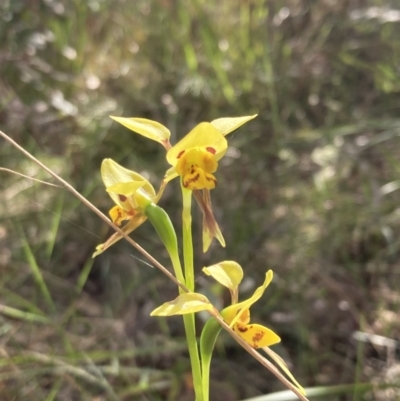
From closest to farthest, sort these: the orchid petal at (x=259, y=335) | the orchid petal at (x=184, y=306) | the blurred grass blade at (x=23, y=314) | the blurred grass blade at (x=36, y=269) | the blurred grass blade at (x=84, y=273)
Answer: the orchid petal at (x=184, y=306)
the orchid petal at (x=259, y=335)
the blurred grass blade at (x=36, y=269)
the blurred grass blade at (x=23, y=314)
the blurred grass blade at (x=84, y=273)

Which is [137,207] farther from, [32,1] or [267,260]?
[32,1]

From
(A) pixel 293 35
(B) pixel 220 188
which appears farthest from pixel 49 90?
(A) pixel 293 35

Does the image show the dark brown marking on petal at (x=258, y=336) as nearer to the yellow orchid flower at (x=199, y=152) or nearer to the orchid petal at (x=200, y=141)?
the yellow orchid flower at (x=199, y=152)

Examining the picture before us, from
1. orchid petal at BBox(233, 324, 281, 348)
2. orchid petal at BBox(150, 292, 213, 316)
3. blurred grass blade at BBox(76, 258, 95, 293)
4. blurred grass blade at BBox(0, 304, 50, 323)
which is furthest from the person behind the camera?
blurred grass blade at BBox(76, 258, 95, 293)

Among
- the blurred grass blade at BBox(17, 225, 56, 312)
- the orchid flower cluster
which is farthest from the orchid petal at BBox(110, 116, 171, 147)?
the blurred grass blade at BBox(17, 225, 56, 312)

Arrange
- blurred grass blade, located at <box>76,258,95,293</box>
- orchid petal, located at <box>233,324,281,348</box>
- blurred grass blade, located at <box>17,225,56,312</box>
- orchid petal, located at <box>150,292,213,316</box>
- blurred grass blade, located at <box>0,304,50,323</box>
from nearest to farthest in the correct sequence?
orchid petal, located at <box>150,292,213,316</box> → orchid petal, located at <box>233,324,281,348</box> → blurred grass blade, located at <box>17,225,56,312</box> → blurred grass blade, located at <box>0,304,50,323</box> → blurred grass blade, located at <box>76,258,95,293</box>

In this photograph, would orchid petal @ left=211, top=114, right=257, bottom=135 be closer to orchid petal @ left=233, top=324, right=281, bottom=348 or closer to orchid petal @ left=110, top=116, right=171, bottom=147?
orchid petal @ left=110, top=116, right=171, bottom=147

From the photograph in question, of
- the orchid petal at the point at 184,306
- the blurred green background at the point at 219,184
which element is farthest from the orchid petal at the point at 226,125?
the blurred green background at the point at 219,184

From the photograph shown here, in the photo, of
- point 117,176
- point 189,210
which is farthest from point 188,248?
point 117,176
